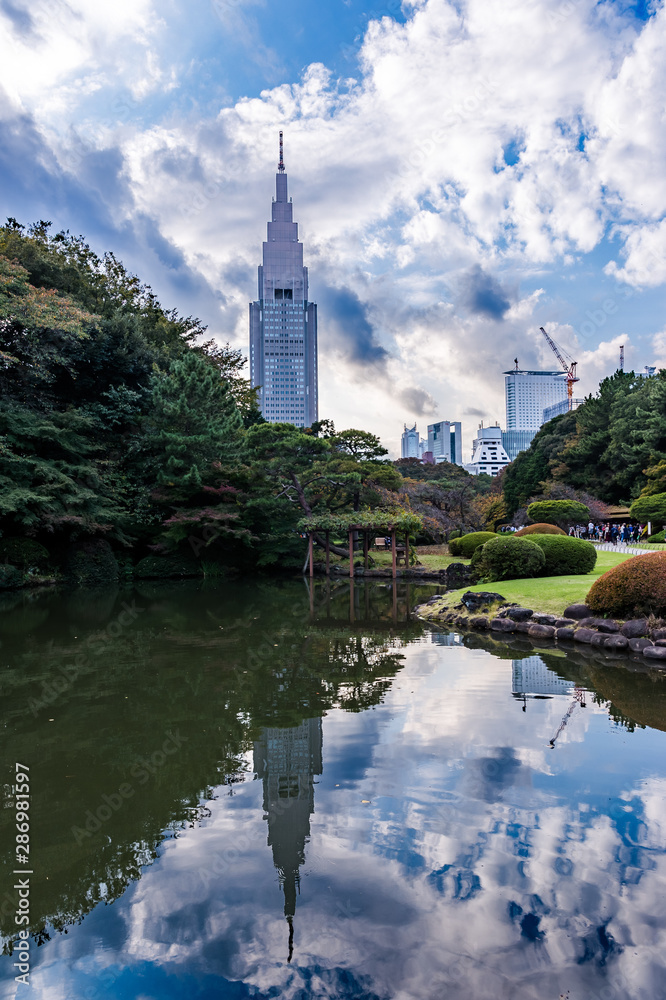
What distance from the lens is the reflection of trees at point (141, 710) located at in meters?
3.21

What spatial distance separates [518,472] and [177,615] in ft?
111

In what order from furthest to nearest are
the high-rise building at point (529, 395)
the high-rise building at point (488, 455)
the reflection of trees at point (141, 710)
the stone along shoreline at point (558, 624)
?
the high-rise building at point (529, 395) → the high-rise building at point (488, 455) → the stone along shoreline at point (558, 624) → the reflection of trees at point (141, 710)

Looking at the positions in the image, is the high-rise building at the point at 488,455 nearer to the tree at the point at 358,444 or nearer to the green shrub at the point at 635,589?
the tree at the point at 358,444

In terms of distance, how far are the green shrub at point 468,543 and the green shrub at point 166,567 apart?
34.3 ft

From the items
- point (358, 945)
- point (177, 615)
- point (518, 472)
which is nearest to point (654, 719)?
point (358, 945)

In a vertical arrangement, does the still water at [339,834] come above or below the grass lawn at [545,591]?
below

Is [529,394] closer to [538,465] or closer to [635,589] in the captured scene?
[538,465]

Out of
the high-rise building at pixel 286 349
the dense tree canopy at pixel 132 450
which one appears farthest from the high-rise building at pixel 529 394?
the dense tree canopy at pixel 132 450

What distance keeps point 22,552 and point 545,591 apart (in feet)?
50.9

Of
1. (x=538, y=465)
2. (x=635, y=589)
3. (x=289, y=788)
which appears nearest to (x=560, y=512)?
(x=538, y=465)

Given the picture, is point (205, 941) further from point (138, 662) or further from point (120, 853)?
point (138, 662)

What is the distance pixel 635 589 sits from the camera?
8.23 m

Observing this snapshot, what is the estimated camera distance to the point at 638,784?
A: 388cm

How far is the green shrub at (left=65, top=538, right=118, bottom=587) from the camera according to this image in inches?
743
